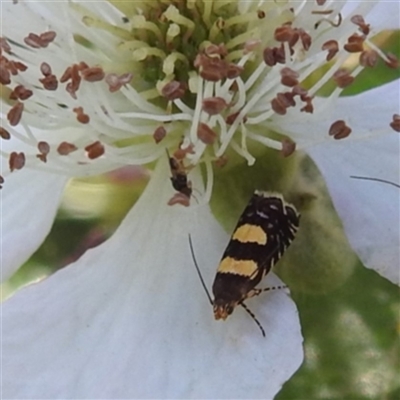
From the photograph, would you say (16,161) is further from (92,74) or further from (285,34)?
(285,34)

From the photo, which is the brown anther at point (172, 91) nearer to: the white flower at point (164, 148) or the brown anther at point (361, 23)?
the white flower at point (164, 148)

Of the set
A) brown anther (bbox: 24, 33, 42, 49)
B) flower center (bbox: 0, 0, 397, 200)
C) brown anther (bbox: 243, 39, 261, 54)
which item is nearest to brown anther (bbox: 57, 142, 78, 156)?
flower center (bbox: 0, 0, 397, 200)

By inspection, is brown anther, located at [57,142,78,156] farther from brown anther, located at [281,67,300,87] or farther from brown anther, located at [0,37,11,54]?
brown anther, located at [281,67,300,87]

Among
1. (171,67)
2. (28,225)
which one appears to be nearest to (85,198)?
(28,225)

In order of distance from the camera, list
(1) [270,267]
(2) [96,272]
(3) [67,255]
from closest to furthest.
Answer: (1) [270,267] → (2) [96,272] → (3) [67,255]

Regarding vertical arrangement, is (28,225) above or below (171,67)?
below

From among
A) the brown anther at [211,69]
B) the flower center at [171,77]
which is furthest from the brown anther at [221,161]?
the brown anther at [211,69]

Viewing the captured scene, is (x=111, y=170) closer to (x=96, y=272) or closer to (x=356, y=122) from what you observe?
(x=96, y=272)
